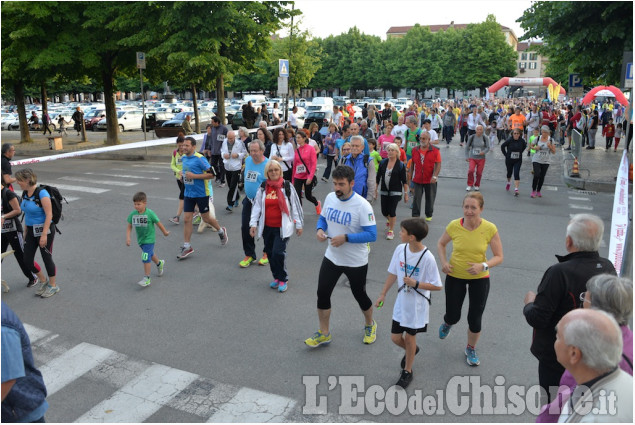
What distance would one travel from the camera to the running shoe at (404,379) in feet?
15.4

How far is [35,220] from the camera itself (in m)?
6.74

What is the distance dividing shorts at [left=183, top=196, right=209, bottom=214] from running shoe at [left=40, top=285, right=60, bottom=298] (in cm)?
222

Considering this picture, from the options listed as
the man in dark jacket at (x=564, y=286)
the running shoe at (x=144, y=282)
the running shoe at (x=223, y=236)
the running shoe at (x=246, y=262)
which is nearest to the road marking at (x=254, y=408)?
the man in dark jacket at (x=564, y=286)

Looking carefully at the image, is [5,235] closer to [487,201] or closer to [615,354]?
[615,354]

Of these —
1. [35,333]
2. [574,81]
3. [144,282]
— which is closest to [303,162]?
[144,282]

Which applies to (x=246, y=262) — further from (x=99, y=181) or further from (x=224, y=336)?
(x=99, y=181)

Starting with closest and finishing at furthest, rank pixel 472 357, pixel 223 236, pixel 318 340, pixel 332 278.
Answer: pixel 472 357 → pixel 332 278 → pixel 318 340 → pixel 223 236

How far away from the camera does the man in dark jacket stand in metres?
3.48

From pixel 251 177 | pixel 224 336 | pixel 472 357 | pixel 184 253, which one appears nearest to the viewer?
pixel 472 357

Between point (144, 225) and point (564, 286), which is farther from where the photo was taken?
point (144, 225)

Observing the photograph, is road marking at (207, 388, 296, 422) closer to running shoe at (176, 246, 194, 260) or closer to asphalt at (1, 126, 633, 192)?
running shoe at (176, 246, 194, 260)

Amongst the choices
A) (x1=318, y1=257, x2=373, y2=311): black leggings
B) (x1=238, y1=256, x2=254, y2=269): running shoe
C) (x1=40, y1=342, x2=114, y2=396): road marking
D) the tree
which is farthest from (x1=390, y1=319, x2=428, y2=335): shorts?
the tree

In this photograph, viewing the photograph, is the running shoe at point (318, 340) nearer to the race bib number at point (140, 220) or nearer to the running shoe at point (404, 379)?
the running shoe at point (404, 379)

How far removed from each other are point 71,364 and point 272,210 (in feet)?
9.41
